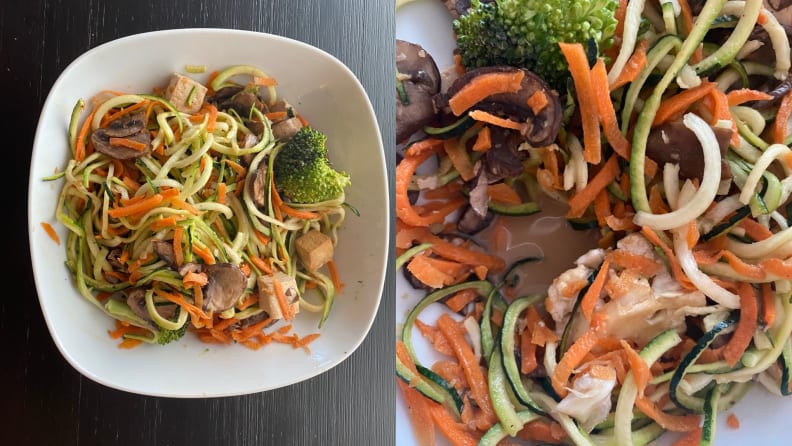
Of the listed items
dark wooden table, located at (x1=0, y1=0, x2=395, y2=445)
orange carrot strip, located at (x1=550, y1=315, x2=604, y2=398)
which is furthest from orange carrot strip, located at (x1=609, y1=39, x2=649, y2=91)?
dark wooden table, located at (x1=0, y1=0, x2=395, y2=445)

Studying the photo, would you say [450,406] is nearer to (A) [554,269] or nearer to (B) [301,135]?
(A) [554,269]

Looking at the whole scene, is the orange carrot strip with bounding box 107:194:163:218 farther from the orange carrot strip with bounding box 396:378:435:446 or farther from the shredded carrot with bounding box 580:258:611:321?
the shredded carrot with bounding box 580:258:611:321

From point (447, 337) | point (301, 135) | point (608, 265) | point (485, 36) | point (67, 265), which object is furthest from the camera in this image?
point (447, 337)

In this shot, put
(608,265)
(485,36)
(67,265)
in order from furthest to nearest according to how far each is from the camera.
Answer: (608,265), (485,36), (67,265)

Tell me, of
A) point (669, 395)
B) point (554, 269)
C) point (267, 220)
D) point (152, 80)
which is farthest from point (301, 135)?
point (669, 395)

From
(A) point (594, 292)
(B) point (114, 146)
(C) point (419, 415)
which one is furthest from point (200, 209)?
(A) point (594, 292)
